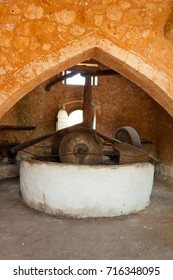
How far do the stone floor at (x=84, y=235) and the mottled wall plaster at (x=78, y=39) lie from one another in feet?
6.44

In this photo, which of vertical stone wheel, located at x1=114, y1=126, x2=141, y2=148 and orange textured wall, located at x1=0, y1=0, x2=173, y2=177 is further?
vertical stone wheel, located at x1=114, y1=126, x2=141, y2=148

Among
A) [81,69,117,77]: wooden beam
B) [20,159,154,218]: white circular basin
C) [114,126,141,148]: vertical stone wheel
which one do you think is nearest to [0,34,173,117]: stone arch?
[20,159,154,218]: white circular basin

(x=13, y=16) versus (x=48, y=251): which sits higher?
(x=13, y=16)

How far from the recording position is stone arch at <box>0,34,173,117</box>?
108 inches

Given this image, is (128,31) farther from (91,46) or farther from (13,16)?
(13,16)

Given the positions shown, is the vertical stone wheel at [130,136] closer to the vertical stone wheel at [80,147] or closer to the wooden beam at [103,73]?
the vertical stone wheel at [80,147]

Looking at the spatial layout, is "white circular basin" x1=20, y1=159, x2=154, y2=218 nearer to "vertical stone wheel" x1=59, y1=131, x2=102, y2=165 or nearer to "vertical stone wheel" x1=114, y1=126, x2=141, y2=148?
"vertical stone wheel" x1=59, y1=131, x2=102, y2=165

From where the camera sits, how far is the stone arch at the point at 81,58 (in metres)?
2.76

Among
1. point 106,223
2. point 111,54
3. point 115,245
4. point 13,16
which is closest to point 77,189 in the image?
point 106,223

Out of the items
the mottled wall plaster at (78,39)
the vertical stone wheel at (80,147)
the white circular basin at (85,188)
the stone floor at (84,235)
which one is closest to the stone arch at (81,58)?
the mottled wall plaster at (78,39)

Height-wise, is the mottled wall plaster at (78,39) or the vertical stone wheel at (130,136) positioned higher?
the mottled wall plaster at (78,39)

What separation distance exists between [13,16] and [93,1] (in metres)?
0.83

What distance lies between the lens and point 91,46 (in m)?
2.83

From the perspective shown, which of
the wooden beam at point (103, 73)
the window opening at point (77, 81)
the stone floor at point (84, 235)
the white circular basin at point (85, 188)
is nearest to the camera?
the stone floor at point (84, 235)
